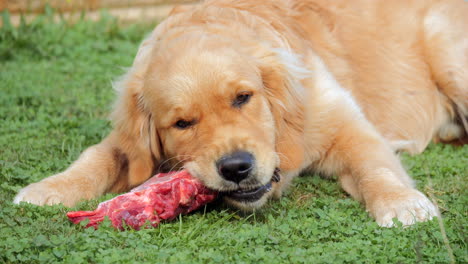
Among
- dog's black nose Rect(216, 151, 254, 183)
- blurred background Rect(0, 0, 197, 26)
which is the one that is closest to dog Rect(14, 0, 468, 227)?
dog's black nose Rect(216, 151, 254, 183)

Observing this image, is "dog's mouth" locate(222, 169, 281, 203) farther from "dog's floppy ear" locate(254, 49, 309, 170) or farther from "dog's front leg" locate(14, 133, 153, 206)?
"dog's front leg" locate(14, 133, 153, 206)

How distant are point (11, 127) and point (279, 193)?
2936 mm

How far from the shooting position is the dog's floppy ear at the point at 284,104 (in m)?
4.47

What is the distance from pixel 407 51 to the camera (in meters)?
5.79

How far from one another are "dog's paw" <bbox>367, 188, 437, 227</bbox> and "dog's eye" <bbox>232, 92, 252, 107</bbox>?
42.4 inches

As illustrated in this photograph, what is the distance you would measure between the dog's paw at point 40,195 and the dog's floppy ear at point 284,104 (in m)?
1.56

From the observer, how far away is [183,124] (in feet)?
13.8

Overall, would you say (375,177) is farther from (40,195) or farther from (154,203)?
(40,195)

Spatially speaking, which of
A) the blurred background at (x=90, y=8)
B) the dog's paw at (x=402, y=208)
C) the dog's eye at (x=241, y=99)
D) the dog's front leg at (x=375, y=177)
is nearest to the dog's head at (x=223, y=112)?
the dog's eye at (x=241, y=99)

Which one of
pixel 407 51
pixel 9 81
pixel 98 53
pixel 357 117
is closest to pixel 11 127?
pixel 9 81

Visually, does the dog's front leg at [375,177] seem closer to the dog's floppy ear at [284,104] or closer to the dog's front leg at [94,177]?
the dog's floppy ear at [284,104]

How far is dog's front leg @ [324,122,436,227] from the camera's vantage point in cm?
400

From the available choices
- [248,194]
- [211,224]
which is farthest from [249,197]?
[211,224]

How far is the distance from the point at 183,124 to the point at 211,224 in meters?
0.68
